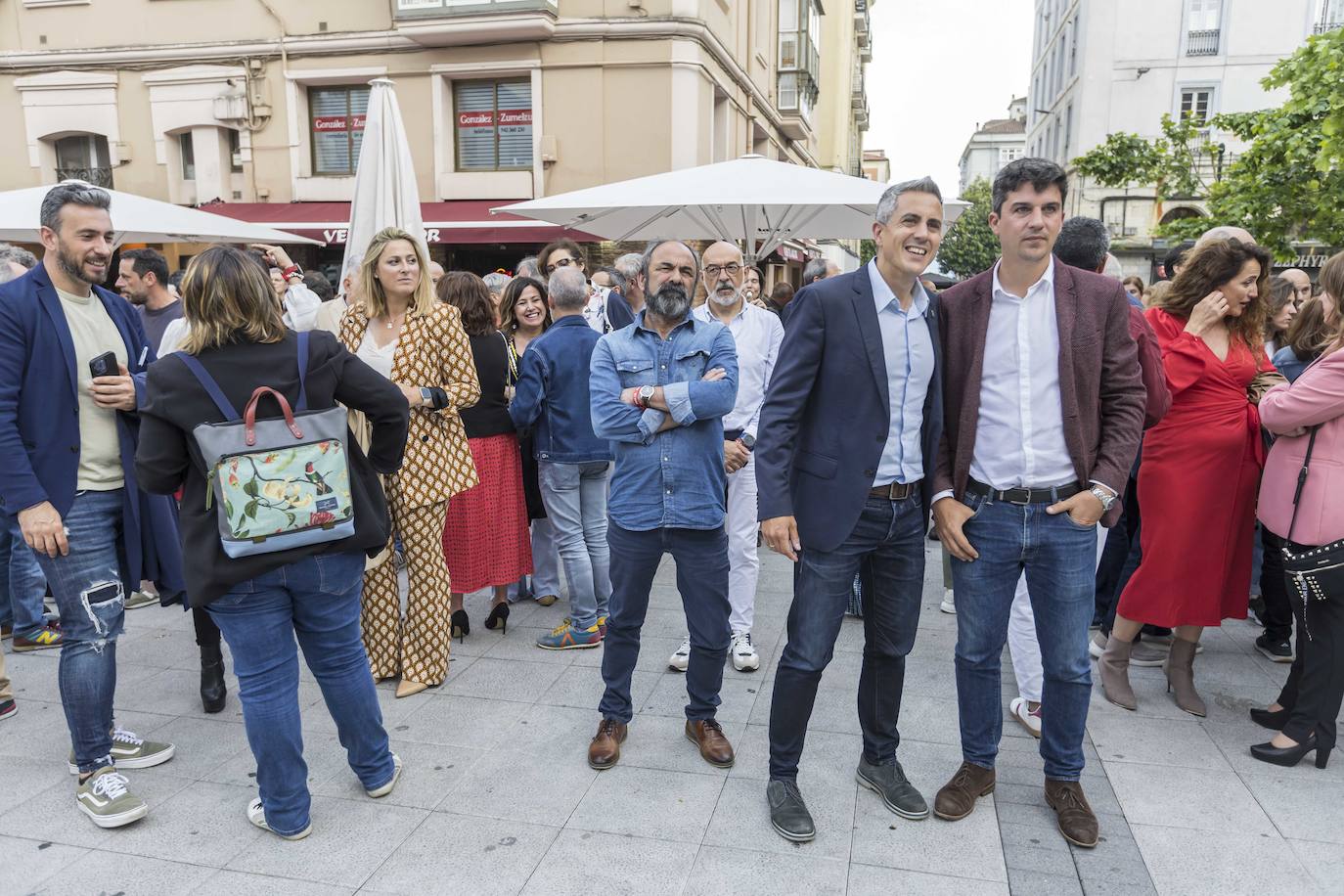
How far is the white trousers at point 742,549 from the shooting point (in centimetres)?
468

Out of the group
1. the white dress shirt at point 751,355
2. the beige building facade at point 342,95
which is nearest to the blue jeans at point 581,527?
the white dress shirt at point 751,355

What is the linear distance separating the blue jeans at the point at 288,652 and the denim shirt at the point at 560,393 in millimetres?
1850

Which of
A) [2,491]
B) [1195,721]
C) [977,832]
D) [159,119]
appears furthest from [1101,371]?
[159,119]

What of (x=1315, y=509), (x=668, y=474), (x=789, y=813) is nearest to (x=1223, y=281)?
(x=1315, y=509)

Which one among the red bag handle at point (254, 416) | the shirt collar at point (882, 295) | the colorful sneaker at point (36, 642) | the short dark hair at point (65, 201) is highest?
the short dark hair at point (65, 201)

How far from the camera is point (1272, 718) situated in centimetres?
401

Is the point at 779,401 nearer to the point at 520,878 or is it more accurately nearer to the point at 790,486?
the point at 790,486

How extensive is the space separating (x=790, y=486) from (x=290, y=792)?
203 cm

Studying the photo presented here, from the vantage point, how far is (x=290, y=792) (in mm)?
3080

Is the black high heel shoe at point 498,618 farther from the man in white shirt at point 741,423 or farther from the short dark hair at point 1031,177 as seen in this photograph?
the short dark hair at point 1031,177

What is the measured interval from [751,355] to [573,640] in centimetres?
184

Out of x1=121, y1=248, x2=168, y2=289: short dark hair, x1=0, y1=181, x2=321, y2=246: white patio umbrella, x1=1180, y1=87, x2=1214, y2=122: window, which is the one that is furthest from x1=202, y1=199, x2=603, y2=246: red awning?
x1=1180, y1=87, x2=1214, y2=122: window

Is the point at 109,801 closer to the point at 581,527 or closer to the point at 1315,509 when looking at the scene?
the point at 581,527

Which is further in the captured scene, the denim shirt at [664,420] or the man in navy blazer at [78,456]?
the denim shirt at [664,420]
